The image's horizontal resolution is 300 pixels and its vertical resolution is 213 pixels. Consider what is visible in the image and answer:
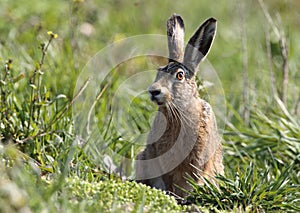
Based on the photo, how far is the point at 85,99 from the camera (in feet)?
18.6

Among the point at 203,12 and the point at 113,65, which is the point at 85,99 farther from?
the point at 203,12

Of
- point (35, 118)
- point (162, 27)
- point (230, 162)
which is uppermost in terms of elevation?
point (162, 27)

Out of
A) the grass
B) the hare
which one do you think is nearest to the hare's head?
the hare

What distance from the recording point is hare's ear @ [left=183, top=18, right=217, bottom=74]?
4766mm

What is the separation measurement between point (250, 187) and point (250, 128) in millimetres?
2004

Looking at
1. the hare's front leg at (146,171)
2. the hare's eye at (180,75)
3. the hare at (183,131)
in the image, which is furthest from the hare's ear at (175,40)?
the hare's front leg at (146,171)

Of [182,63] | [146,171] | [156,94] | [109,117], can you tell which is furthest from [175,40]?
[109,117]

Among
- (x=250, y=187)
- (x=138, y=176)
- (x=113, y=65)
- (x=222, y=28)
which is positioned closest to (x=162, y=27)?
(x=222, y=28)

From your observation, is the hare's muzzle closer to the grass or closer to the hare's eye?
the hare's eye

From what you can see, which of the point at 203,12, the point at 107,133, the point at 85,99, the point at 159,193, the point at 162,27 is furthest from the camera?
the point at 203,12

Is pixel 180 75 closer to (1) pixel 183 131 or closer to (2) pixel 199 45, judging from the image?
(2) pixel 199 45

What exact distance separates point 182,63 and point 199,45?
195mm

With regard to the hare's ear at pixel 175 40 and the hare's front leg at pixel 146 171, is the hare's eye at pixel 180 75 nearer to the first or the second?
the hare's ear at pixel 175 40

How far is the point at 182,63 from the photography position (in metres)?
4.77
